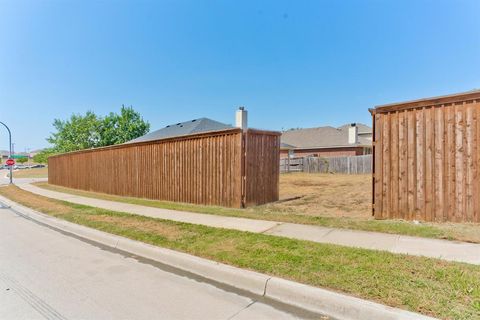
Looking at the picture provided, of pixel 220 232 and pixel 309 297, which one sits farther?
pixel 220 232

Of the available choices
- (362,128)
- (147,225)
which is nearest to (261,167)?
(147,225)

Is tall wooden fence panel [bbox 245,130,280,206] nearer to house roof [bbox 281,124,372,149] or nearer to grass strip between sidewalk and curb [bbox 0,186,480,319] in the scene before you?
grass strip between sidewalk and curb [bbox 0,186,480,319]

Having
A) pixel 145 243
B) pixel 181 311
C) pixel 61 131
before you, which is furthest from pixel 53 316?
pixel 61 131

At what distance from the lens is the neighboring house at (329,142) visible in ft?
107

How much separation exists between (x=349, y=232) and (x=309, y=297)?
293 cm

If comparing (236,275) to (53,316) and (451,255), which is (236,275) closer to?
(53,316)

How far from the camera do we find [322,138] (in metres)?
36.9

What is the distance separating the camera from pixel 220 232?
20.6ft

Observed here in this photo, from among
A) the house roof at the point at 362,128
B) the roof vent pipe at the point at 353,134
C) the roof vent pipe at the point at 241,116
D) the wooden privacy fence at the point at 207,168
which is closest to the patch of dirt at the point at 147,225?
the wooden privacy fence at the point at 207,168

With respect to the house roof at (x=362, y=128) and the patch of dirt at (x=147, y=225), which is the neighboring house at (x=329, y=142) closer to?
the house roof at (x=362, y=128)

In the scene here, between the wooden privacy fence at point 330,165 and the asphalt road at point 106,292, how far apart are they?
23.7 metres

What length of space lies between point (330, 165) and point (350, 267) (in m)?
25.1

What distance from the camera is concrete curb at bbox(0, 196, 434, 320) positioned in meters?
3.02

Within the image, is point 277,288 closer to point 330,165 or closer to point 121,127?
point 330,165
